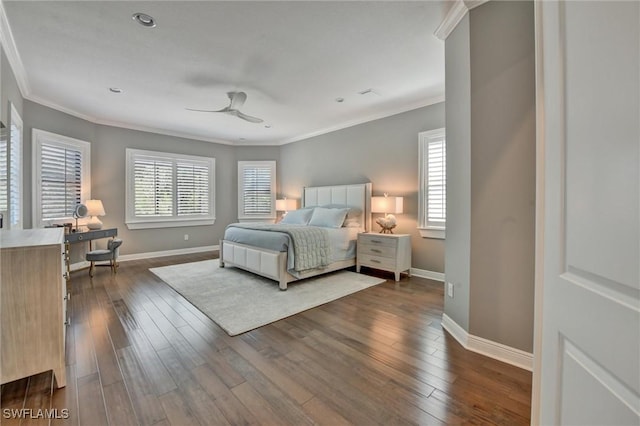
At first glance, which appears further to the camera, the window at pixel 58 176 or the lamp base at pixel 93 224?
the lamp base at pixel 93 224

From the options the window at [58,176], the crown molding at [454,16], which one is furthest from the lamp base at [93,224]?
the crown molding at [454,16]

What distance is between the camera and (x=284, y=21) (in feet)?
7.88

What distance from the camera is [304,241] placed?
377 cm

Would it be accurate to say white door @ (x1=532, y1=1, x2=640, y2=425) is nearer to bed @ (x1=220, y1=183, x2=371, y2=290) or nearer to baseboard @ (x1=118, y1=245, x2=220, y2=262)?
bed @ (x1=220, y1=183, x2=371, y2=290)

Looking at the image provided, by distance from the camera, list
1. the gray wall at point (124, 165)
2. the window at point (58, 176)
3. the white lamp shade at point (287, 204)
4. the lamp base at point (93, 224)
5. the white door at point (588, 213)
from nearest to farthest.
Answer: the white door at point (588, 213) < the window at point (58, 176) < the gray wall at point (124, 165) < the lamp base at point (93, 224) < the white lamp shade at point (287, 204)

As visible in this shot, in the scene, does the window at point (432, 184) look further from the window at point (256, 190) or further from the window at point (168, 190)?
the window at point (168, 190)

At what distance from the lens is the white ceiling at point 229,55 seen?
229 centimetres

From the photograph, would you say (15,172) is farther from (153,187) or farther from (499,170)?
(499,170)

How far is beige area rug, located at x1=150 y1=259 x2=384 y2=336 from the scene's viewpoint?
2.80 metres

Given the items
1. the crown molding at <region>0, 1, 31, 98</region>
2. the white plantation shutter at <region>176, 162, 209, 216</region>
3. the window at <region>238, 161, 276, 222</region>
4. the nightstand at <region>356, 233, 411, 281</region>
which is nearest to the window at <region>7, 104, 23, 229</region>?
the crown molding at <region>0, 1, 31, 98</region>

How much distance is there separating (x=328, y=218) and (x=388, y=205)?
3.50 ft

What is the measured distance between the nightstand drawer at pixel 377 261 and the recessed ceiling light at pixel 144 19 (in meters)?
3.85

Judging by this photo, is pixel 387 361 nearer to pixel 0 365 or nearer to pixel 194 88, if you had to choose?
pixel 0 365

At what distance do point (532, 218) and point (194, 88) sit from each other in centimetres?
407
